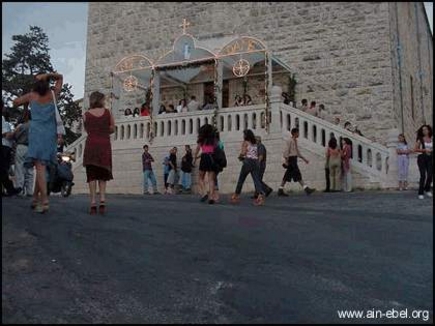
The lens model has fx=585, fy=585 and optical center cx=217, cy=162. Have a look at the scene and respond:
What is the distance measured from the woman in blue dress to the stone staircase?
350 inches

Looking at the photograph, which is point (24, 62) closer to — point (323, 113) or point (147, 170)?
point (147, 170)

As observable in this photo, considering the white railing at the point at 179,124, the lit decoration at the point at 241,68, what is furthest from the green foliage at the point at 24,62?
the lit decoration at the point at 241,68

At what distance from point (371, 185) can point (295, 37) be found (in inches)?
286

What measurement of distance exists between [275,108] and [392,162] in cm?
342

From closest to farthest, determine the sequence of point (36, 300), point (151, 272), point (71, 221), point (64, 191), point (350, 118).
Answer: point (36, 300)
point (151, 272)
point (71, 221)
point (64, 191)
point (350, 118)

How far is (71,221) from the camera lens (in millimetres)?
6984

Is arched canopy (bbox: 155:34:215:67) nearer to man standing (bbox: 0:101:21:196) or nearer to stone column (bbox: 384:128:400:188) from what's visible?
stone column (bbox: 384:128:400:188)

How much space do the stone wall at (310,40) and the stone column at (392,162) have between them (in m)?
3.50

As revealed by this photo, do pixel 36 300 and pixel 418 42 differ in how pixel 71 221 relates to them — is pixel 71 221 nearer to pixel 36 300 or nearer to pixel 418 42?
pixel 36 300

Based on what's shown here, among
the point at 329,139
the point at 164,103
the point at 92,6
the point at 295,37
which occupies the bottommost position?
the point at 329,139

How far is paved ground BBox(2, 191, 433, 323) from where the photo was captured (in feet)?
14.2

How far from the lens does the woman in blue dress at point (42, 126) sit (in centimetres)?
728

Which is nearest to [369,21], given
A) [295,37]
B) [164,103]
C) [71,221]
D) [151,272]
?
[295,37]

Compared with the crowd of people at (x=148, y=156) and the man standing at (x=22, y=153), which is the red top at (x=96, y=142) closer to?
the crowd of people at (x=148, y=156)
